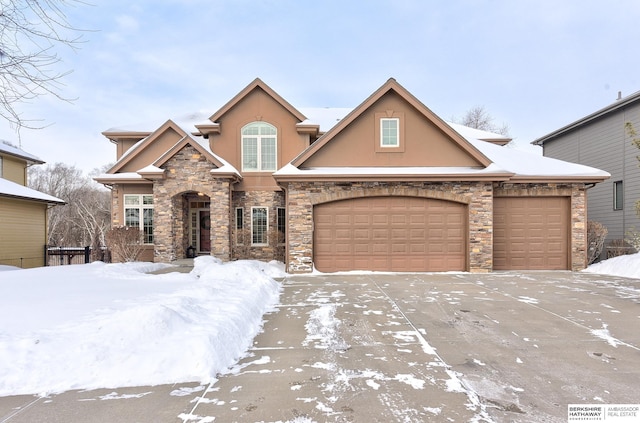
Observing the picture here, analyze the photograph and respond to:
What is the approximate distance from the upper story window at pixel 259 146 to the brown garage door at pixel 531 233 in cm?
934

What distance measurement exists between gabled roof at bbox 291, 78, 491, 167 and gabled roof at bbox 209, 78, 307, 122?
3381 millimetres

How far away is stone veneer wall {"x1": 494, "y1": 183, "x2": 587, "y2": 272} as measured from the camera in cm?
1195

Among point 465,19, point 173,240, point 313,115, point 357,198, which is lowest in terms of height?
point 173,240

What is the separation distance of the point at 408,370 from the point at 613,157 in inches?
733

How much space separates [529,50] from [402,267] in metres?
22.9

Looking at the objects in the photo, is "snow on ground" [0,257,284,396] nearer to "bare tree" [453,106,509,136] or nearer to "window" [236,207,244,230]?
"window" [236,207,244,230]

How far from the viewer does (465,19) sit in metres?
19.1

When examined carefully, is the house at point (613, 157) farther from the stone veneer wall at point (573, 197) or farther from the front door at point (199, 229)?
the front door at point (199, 229)

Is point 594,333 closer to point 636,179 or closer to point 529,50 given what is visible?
point 636,179

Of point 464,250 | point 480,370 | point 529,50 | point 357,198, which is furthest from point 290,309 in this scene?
point 529,50

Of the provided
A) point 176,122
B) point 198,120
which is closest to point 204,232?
point 176,122

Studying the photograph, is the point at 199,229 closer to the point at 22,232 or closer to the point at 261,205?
the point at 261,205

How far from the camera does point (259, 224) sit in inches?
569

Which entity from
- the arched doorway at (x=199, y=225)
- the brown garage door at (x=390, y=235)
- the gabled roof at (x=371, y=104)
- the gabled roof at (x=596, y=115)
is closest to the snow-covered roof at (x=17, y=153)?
the arched doorway at (x=199, y=225)
